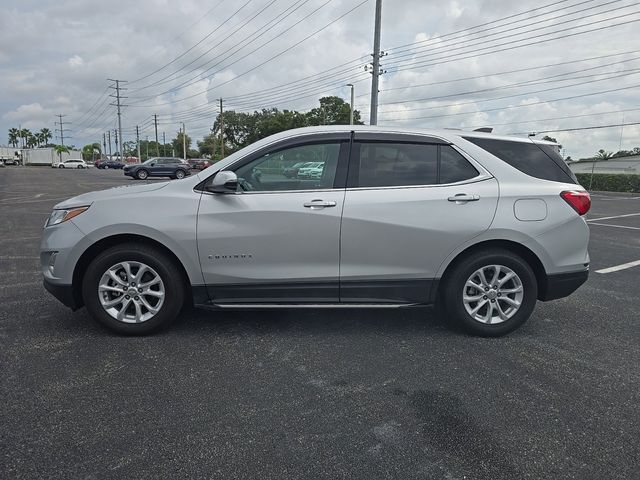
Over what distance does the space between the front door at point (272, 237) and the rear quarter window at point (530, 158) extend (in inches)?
51.4

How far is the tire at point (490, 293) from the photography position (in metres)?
3.86

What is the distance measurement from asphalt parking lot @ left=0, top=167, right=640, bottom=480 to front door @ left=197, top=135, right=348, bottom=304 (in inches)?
17.5

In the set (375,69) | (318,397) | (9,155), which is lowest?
(318,397)

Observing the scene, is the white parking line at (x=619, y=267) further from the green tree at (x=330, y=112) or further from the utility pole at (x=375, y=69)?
the green tree at (x=330, y=112)

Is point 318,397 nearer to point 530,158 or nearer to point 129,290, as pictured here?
point 129,290

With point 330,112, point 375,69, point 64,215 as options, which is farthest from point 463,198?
point 330,112

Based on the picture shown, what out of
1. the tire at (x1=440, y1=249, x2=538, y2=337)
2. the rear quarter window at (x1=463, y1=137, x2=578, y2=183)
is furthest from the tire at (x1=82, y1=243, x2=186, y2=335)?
the rear quarter window at (x1=463, y1=137, x2=578, y2=183)

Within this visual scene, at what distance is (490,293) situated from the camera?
391 cm

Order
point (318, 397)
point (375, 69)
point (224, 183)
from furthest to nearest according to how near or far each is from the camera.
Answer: point (375, 69), point (224, 183), point (318, 397)

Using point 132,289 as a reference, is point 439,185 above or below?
above

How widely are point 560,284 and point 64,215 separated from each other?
4169 millimetres

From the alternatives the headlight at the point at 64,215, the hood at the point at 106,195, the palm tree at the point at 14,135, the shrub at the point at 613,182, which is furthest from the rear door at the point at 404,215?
the palm tree at the point at 14,135

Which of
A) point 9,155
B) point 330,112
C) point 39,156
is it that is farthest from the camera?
point 39,156

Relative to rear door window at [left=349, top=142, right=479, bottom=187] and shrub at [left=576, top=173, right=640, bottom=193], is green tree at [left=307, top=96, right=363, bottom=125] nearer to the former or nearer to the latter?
shrub at [left=576, top=173, right=640, bottom=193]
